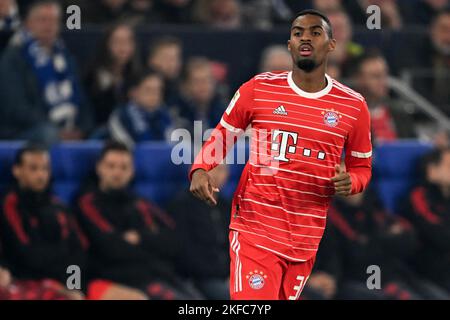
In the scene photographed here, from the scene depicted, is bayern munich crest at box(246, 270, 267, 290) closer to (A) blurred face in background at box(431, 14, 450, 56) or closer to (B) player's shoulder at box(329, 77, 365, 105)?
(B) player's shoulder at box(329, 77, 365, 105)

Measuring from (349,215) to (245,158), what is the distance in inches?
35.0

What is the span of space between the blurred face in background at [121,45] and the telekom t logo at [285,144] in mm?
4049

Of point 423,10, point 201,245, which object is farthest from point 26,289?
point 423,10

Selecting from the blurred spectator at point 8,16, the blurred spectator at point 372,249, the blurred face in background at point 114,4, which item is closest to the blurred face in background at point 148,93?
the blurred spectator at point 8,16

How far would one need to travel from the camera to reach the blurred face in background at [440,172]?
33.8 feet

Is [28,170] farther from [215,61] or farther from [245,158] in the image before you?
[215,61]

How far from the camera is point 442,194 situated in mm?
10289

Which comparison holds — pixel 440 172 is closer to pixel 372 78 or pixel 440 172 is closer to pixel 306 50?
pixel 372 78

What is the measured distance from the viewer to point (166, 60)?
10.8 meters

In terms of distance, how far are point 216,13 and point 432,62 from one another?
2.03 m

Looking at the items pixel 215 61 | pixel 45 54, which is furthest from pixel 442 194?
pixel 45 54

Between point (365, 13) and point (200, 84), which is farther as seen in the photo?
point (365, 13)

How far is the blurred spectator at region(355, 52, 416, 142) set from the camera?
35.8 feet

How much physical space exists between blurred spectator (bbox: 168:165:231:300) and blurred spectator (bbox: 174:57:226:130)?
3.37ft
